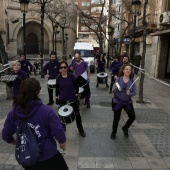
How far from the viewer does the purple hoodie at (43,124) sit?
237cm

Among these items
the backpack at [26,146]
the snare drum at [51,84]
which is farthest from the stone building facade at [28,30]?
the backpack at [26,146]

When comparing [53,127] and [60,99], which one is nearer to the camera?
[53,127]

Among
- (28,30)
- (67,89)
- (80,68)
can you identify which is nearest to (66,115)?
(67,89)

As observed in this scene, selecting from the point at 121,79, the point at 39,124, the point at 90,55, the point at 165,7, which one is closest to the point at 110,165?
the point at 121,79

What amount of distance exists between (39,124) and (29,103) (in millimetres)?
239

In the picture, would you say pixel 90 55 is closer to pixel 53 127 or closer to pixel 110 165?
pixel 110 165

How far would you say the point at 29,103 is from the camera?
2350mm

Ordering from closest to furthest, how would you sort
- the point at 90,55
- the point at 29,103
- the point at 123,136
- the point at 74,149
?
the point at 29,103
the point at 74,149
the point at 123,136
the point at 90,55

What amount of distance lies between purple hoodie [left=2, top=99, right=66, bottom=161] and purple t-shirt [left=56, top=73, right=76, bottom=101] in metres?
2.67

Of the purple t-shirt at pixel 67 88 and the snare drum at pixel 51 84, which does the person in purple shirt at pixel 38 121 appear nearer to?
the purple t-shirt at pixel 67 88

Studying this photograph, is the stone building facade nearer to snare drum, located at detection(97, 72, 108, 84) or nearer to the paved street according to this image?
snare drum, located at detection(97, 72, 108, 84)

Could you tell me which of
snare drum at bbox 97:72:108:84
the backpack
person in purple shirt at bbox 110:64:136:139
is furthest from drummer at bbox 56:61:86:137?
snare drum at bbox 97:72:108:84

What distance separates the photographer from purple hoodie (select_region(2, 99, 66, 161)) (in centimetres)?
237

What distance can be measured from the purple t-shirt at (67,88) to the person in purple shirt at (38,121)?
8.75 ft
